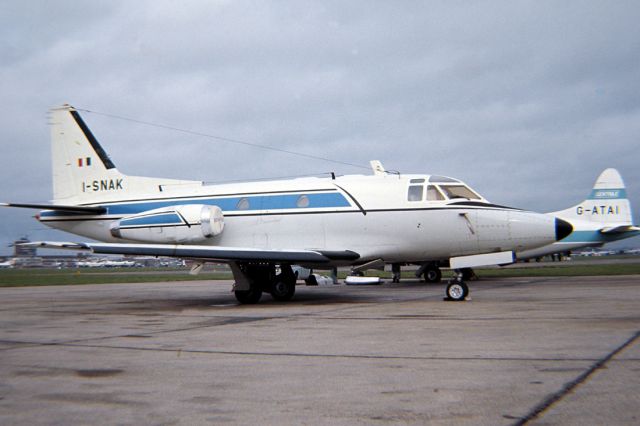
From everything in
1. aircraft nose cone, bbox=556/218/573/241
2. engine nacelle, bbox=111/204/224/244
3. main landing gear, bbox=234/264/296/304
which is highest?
engine nacelle, bbox=111/204/224/244

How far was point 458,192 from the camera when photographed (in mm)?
16875

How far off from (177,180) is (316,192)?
5305 mm

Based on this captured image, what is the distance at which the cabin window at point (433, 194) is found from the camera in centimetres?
1675

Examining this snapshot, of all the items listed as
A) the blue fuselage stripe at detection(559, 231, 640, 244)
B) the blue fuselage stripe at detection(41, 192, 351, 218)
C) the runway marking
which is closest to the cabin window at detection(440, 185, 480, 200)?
the blue fuselage stripe at detection(41, 192, 351, 218)

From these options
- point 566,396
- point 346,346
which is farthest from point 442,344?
point 566,396

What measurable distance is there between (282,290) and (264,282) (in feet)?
2.08

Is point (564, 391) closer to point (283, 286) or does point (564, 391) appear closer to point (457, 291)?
point (457, 291)

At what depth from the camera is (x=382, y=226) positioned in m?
16.9

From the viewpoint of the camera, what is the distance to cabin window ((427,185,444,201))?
16750 mm

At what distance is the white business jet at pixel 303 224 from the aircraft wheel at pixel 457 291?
0.03m

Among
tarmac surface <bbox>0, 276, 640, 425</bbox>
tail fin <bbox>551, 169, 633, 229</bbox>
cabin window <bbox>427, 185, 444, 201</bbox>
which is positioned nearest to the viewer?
tarmac surface <bbox>0, 276, 640, 425</bbox>

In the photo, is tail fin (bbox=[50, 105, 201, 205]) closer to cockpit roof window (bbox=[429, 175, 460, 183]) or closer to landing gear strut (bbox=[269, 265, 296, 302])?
landing gear strut (bbox=[269, 265, 296, 302])

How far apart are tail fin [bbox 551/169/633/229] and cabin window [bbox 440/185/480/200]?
902 inches

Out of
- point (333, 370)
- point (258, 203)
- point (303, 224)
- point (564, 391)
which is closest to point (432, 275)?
point (303, 224)
